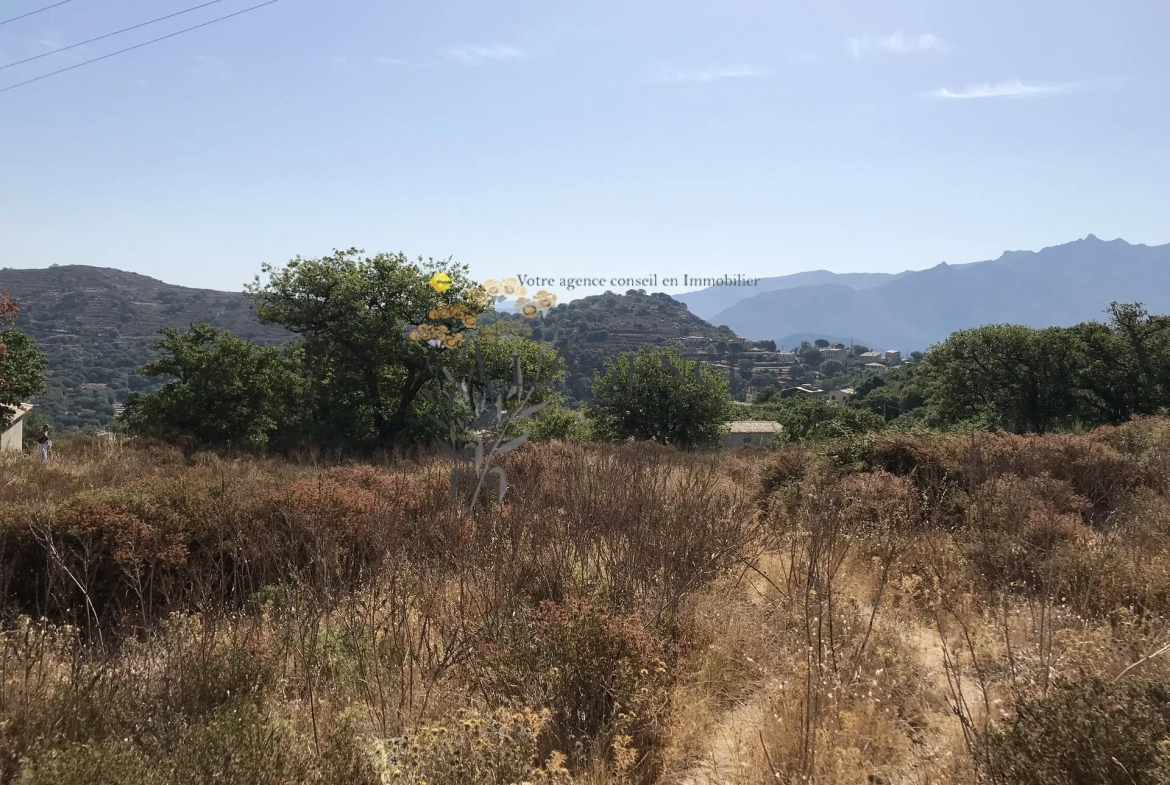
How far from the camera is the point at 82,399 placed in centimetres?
5309

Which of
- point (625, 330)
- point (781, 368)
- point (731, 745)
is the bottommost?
point (781, 368)

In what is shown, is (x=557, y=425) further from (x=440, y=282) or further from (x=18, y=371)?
(x=18, y=371)

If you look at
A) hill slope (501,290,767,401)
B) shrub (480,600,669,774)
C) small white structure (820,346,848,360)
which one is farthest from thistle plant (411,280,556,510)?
small white structure (820,346,848,360)

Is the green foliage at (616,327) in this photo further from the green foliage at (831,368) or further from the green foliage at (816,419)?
the green foliage at (831,368)

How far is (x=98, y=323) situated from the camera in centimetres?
7356

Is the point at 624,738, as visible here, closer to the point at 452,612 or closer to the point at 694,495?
the point at 452,612

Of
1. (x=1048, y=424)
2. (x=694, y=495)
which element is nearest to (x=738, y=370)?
(x=1048, y=424)

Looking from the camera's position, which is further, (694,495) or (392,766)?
(694,495)

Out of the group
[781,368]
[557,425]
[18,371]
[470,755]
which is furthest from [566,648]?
[781,368]

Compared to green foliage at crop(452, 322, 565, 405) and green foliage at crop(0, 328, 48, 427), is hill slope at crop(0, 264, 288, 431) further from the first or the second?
green foliage at crop(452, 322, 565, 405)

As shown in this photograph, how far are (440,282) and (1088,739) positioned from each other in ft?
Answer: 56.5

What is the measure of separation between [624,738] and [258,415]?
18191 millimetres

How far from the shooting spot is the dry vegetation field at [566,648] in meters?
2.79

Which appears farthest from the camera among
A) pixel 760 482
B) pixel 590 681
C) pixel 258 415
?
pixel 258 415
